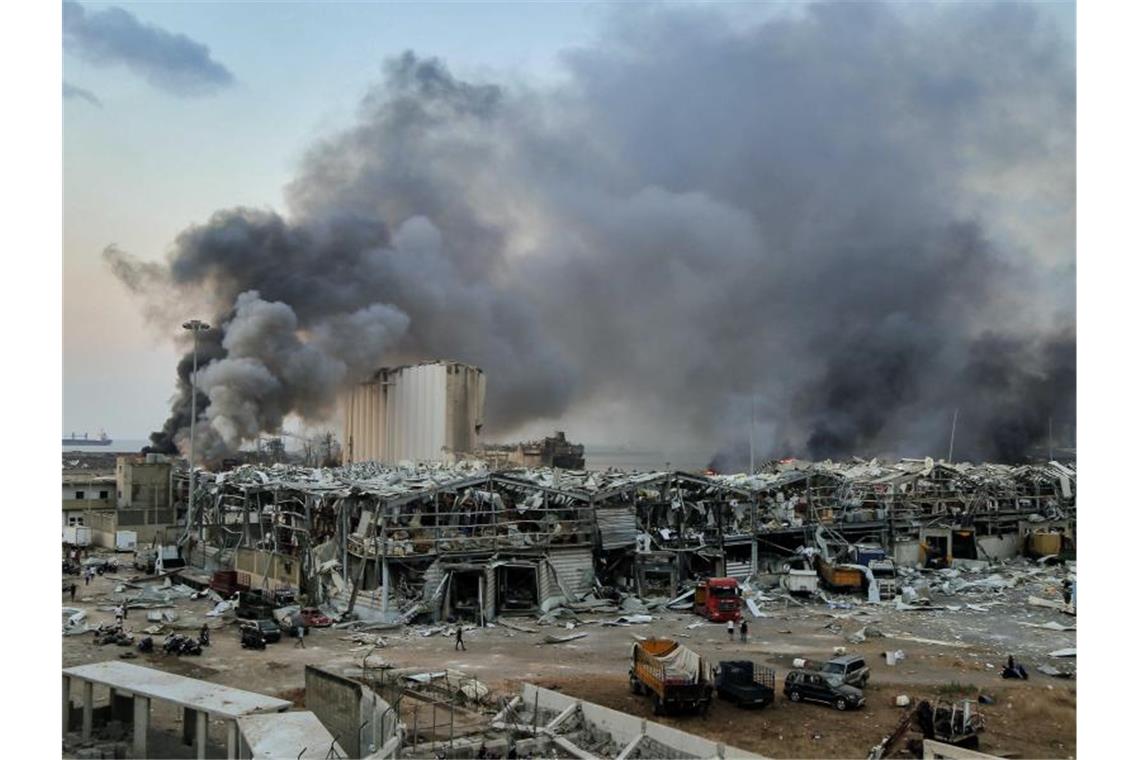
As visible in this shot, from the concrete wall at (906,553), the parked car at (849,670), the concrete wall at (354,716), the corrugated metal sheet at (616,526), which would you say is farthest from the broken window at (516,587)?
the concrete wall at (906,553)

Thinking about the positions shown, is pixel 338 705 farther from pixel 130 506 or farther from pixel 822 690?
pixel 130 506

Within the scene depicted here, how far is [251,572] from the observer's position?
29828 mm

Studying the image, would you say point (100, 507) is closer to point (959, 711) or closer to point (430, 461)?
point (430, 461)

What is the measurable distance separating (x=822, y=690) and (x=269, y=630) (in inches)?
514

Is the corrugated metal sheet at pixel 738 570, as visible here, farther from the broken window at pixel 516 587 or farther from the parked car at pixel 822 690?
the parked car at pixel 822 690

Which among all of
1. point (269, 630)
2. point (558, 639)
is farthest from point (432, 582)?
point (269, 630)

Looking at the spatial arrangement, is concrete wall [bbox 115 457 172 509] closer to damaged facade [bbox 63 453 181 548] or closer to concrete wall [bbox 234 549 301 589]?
damaged facade [bbox 63 453 181 548]

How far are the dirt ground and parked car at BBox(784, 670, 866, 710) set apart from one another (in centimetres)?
26

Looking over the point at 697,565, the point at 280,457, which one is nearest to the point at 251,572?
the point at 697,565

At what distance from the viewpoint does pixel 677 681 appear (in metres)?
16.3

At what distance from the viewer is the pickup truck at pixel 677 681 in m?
16.3

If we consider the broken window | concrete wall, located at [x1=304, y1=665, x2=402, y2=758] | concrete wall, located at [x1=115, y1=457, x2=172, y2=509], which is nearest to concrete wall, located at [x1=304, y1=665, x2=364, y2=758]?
concrete wall, located at [x1=304, y1=665, x2=402, y2=758]

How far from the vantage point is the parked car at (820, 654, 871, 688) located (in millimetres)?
17547

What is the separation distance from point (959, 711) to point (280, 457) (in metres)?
51.7
